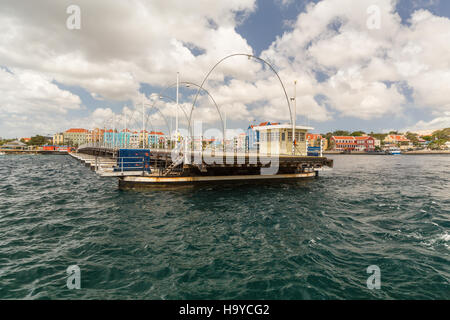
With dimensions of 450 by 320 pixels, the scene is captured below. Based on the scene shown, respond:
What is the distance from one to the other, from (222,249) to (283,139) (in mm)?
22517

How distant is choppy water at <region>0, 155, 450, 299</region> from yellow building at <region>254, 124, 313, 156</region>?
44.5 ft

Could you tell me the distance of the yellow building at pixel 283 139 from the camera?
92.0 ft

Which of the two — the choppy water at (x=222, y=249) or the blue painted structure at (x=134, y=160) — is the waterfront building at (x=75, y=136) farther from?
the choppy water at (x=222, y=249)

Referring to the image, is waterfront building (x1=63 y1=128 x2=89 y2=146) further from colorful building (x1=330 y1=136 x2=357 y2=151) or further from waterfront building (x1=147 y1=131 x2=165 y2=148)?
colorful building (x1=330 y1=136 x2=357 y2=151)

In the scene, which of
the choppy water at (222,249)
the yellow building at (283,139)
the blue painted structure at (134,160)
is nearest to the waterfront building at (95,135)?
the blue painted structure at (134,160)

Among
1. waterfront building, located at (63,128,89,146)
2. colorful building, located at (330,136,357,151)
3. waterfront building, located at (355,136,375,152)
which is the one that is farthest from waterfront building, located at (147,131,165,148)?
waterfront building, located at (63,128,89,146)

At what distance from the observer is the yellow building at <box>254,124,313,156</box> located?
28055mm

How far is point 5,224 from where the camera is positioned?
423 inches

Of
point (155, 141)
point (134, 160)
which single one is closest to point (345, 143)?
point (155, 141)

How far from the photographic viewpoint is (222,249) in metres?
8.16

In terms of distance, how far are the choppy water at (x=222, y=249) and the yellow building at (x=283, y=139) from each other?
13.6 meters
